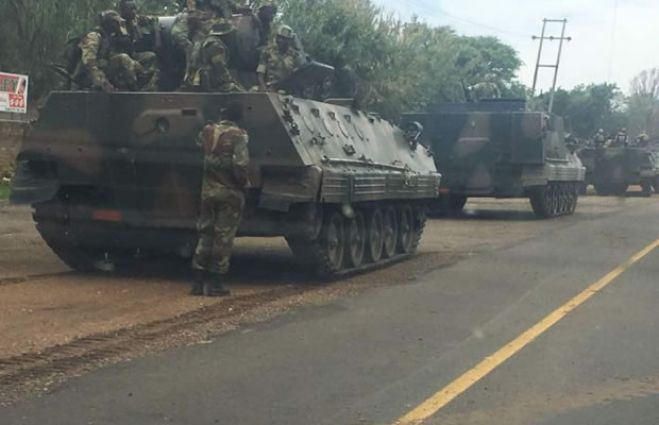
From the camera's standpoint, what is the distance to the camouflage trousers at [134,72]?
11.5 meters

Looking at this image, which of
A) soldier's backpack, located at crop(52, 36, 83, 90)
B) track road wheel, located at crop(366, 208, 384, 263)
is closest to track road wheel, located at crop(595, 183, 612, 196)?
track road wheel, located at crop(366, 208, 384, 263)

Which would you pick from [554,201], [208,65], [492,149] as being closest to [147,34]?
[208,65]

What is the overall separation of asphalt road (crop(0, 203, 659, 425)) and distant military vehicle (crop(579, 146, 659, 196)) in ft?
88.6

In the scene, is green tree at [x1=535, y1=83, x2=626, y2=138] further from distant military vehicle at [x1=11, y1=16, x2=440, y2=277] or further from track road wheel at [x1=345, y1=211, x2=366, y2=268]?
distant military vehicle at [x1=11, y1=16, x2=440, y2=277]

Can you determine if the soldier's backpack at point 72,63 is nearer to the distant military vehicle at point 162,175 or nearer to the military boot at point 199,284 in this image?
the distant military vehicle at point 162,175

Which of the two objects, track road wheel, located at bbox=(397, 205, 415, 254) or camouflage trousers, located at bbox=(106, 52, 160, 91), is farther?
track road wheel, located at bbox=(397, 205, 415, 254)

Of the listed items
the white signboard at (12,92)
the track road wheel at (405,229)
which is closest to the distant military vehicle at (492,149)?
the white signboard at (12,92)

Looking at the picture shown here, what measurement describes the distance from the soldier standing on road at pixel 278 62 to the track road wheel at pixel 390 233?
241 centimetres

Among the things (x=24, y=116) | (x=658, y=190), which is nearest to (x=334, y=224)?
(x=24, y=116)

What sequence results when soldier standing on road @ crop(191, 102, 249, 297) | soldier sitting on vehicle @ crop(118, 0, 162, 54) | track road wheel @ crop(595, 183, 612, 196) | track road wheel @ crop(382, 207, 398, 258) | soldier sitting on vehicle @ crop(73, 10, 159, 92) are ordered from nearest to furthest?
1. soldier standing on road @ crop(191, 102, 249, 297)
2. soldier sitting on vehicle @ crop(73, 10, 159, 92)
3. soldier sitting on vehicle @ crop(118, 0, 162, 54)
4. track road wheel @ crop(382, 207, 398, 258)
5. track road wheel @ crop(595, 183, 612, 196)

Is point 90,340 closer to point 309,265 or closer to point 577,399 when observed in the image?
point 577,399

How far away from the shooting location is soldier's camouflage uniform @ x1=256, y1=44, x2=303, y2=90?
39.6ft

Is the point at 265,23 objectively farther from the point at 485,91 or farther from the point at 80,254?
the point at 485,91

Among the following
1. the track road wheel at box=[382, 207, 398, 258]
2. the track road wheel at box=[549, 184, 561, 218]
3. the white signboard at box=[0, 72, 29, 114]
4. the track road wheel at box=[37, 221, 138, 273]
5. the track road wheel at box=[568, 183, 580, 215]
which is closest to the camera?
the track road wheel at box=[37, 221, 138, 273]
